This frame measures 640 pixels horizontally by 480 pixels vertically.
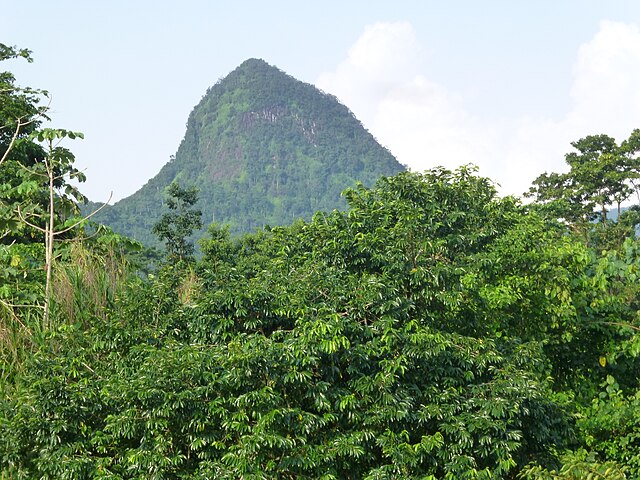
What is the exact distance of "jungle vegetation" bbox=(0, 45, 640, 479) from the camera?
21.1 feet

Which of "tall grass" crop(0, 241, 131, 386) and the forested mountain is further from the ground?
the forested mountain

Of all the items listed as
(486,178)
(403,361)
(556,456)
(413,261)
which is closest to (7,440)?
(403,361)

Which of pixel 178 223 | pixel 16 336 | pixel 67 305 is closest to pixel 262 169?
pixel 178 223

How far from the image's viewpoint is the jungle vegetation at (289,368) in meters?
6.43

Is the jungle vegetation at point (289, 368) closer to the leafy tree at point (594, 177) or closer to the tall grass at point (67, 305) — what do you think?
the tall grass at point (67, 305)

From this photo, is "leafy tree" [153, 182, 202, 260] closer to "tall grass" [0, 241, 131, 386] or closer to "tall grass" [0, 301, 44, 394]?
"tall grass" [0, 241, 131, 386]

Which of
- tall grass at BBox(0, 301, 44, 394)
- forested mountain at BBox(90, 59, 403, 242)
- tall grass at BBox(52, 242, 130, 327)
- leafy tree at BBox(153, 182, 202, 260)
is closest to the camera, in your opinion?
tall grass at BBox(0, 301, 44, 394)

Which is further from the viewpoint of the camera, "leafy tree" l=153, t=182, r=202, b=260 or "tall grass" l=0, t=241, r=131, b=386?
"leafy tree" l=153, t=182, r=202, b=260

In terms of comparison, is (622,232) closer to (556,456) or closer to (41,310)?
(556,456)

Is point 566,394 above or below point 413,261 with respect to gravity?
below

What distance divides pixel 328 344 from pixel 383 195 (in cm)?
530

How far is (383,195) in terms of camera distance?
11.6 m

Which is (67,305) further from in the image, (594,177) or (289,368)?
(594,177)

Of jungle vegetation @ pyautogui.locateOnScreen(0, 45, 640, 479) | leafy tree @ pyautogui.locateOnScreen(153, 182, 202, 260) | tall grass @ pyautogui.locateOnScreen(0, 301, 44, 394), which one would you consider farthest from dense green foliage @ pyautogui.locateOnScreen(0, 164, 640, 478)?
leafy tree @ pyautogui.locateOnScreen(153, 182, 202, 260)
